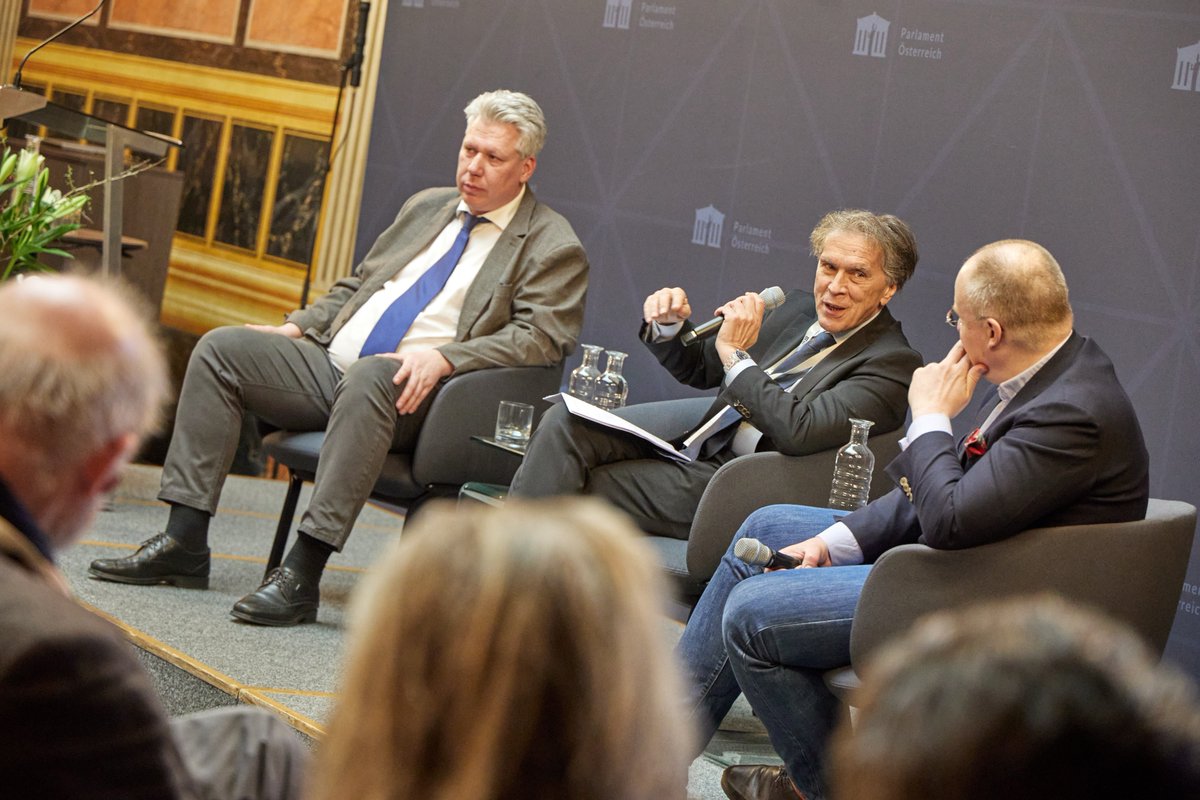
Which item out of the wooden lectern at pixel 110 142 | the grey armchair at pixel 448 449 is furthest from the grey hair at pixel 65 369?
the wooden lectern at pixel 110 142

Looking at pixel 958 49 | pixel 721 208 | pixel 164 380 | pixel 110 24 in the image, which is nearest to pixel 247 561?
pixel 721 208

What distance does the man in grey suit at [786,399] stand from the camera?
3.06m

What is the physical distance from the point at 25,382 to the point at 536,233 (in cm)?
280

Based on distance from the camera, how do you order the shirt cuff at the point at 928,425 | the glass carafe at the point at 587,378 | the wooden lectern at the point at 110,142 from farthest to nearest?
the wooden lectern at the point at 110,142, the glass carafe at the point at 587,378, the shirt cuff at the point at 928,425

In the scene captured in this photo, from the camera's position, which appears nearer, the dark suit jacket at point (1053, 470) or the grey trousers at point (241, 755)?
the grey trousers at point (241, 755)

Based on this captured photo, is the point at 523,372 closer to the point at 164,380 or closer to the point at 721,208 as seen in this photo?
the point at 721,208

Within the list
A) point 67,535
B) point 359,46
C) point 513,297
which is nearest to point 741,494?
point 513,297

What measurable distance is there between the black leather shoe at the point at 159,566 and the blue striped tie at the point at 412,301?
0.70 meters

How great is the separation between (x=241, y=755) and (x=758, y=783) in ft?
4.91

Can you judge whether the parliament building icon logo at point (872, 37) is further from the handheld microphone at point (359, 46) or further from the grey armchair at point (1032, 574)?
the handheld microphone at point (359, 46)

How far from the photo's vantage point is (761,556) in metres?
2.54

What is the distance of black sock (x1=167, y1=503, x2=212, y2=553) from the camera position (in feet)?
11.7

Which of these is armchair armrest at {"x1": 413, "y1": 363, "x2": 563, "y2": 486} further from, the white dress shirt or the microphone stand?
the microphone stand

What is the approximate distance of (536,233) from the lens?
12.6ft
